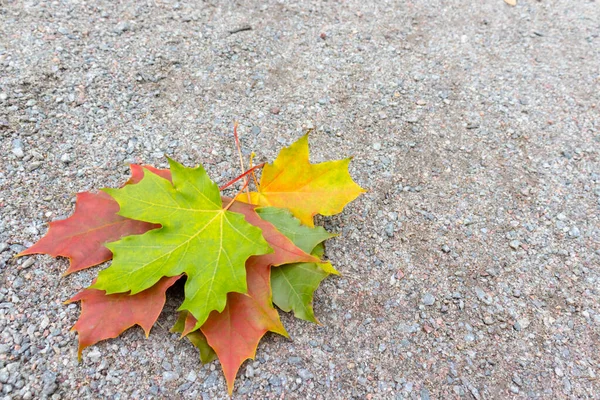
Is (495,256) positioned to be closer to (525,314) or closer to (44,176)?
(525,314)

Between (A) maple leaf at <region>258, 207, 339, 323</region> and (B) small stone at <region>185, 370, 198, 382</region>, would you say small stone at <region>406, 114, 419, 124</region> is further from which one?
(B) small stone at <region>185, 370, 198, 382</region>

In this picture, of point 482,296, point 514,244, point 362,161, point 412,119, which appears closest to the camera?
point 482,296

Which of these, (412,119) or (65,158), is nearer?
(65,158)

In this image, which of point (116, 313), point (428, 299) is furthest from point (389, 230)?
point (116, 313)

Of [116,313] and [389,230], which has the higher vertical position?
[116,313]

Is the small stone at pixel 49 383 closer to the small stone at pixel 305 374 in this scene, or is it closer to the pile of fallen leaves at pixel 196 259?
the pile of fallen leaves at pixel 196 259

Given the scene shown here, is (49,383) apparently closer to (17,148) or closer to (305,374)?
(305,374)

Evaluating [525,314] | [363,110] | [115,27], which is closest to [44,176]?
[115,27]
